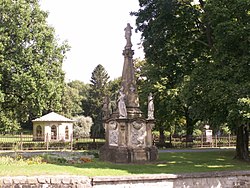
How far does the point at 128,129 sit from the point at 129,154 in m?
1.45

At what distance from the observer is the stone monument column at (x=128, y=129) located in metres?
18.3

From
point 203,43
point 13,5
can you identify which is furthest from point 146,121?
point 13,5

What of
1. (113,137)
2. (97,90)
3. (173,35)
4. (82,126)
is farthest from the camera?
(97,90)

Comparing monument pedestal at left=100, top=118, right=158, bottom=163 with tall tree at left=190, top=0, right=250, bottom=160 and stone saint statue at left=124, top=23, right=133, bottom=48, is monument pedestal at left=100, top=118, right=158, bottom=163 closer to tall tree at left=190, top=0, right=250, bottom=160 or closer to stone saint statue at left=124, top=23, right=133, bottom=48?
tall tree at left=190, top=0, right=250, bottom=160

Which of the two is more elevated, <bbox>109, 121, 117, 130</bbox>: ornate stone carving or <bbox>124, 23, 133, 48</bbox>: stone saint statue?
<bbox>124, 23, 133, 48</bbox>: stone saint statue

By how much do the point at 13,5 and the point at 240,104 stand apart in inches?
866

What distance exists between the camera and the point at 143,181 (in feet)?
42.7

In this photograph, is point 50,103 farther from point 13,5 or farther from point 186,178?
point 186,178

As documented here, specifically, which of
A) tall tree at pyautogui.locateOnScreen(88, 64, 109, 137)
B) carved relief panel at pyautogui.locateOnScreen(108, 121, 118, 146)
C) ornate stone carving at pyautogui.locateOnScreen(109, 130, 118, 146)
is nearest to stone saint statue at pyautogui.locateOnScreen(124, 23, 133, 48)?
carved relief panel at pyautogui.locateOnScreen(108, 121, 118, 146)

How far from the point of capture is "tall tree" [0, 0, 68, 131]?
89.5 ft

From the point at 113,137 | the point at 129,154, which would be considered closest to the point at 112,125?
the point at 113,137

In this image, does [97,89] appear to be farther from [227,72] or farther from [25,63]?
[227,72]

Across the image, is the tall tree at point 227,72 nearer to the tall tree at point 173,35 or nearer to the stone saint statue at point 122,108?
the tall tree at point 173,35

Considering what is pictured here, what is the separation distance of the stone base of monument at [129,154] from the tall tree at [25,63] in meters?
11.3
